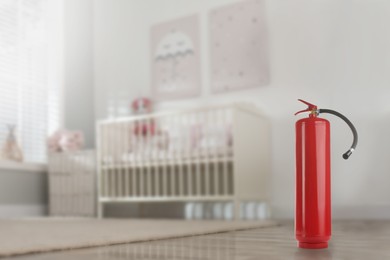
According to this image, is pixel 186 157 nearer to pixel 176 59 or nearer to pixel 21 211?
pixel 176 59

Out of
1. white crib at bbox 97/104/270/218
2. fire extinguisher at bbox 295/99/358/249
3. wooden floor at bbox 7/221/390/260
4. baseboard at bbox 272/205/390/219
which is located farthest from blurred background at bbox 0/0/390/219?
fire extinguisher at bbox 295/99/358/249

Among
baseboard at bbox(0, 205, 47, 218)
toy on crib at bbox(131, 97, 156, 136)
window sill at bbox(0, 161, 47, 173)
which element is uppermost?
toy on crib at bbox(131, 97, 156, 136)

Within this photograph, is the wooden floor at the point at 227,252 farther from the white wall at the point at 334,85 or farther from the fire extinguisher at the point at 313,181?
the white wall at the point at 334,85

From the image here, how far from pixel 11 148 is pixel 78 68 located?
0.89 meters

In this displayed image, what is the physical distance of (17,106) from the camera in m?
3.55

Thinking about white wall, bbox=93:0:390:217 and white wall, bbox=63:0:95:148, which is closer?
white wall, bbox=93:0:390:217

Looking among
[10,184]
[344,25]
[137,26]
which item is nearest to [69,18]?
[137,26]

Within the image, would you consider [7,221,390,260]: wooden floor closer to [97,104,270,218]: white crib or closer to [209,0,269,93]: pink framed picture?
[97,104,270,218]: white crib

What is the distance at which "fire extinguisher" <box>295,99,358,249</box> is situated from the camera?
36.5 inches

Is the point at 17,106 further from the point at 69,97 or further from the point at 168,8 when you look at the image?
the point at 168,8

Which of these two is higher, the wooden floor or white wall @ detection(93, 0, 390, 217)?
white wall @ detection(93, 0, 390, 217)

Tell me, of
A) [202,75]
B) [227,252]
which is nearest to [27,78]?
[202,75]

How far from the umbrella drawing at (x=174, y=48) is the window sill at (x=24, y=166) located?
45.1 inches

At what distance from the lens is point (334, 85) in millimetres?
2828
